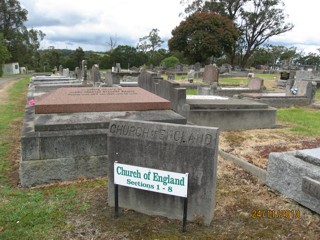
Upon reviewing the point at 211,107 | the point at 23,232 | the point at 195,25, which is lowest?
the point at 23,232

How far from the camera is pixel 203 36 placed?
147 ft

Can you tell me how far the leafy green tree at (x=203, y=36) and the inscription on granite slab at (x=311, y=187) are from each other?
Answer: 4254 centimetres

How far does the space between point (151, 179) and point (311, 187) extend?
1797 mm

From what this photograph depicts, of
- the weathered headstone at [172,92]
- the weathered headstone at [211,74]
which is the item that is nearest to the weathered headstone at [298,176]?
the weathered headstone at [172,92]

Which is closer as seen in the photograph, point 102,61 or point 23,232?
point 23,232

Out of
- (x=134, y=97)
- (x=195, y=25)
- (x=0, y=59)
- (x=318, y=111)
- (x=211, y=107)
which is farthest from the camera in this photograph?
(x=195, y=25)

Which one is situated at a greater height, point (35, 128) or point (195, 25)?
point (195, 25)

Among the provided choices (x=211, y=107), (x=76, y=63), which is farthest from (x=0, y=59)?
(x=211, y=107)

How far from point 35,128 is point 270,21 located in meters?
49.7

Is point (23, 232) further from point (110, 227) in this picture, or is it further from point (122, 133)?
point (122, 133)

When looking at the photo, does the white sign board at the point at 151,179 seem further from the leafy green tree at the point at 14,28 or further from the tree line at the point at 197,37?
the leafy green tree at the point at 14,28

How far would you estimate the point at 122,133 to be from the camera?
11.1 feet
